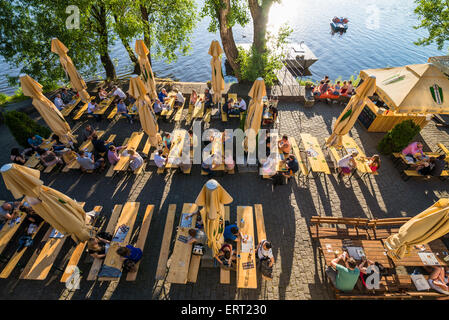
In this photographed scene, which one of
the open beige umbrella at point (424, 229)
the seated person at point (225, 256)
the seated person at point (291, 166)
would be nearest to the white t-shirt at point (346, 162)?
the seated person at point (291, 166)

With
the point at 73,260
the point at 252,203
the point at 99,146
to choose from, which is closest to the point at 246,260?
the point at 252,203

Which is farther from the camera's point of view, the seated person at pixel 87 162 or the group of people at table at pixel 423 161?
the group of people at table at pixel 423 161

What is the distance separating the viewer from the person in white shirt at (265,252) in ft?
22.4

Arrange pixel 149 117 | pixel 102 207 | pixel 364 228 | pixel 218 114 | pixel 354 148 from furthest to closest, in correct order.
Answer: pixel 218 114
pixel 354 148
pixel 149 117
pixel 102 207
pixel 364 228

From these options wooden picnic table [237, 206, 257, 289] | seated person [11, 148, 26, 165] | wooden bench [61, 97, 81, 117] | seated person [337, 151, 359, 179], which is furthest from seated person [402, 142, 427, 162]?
wooden bench [61, 97, 81, 117]

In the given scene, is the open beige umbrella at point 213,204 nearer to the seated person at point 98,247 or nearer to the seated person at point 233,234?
the seated person at point 233,234

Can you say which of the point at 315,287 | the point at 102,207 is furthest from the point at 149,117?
the point at 315,287

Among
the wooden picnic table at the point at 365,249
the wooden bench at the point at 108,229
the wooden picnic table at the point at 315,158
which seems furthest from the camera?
the wooden picnic table at the point at 315,158

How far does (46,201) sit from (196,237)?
4646mm

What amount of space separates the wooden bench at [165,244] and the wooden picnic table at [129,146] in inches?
133

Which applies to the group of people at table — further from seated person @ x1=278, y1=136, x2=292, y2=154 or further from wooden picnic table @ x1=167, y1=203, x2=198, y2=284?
wooden picnic table @ x1=167, y1=203, x2=198, y2=284

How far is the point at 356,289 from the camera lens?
6.91 m

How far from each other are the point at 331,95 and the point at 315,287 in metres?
12.8

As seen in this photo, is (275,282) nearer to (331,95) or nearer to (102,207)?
(102,207)
